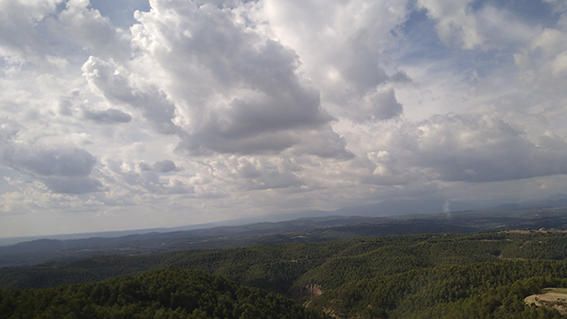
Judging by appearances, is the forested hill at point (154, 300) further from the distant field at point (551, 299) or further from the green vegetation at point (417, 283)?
the distant field at point (551, 299)

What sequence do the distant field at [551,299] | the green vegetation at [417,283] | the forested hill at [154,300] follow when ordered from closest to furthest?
the forested hill at [154,300], the distant field at [551,299], the green vegetation at [417,283]

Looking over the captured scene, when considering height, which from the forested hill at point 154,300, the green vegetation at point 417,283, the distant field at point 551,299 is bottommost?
the green vegetation at point 417,283

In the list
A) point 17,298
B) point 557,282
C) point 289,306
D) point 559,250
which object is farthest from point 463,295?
point 559,250

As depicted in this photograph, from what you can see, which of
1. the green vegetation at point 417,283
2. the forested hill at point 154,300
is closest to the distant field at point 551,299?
the green vegetation at point 417,283

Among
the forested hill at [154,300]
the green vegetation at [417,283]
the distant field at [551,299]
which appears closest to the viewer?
the forested hill at [154,300]

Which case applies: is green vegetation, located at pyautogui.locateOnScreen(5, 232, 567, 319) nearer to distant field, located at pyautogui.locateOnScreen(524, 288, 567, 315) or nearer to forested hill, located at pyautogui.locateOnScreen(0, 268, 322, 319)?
forested hill, located at pyautogui.locateOnScreen(0, 268, 322, 319)

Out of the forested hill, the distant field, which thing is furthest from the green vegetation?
the distant field
